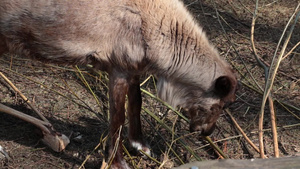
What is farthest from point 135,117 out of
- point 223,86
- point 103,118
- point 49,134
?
point 223,86

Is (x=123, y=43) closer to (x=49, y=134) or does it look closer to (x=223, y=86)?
(x=223, y=86)

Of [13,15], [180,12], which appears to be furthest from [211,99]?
[13,15]

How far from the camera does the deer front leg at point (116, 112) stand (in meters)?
4.02

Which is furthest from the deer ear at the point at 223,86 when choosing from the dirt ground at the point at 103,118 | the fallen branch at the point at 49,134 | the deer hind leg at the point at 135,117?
the fallen branch at the point at 49,134

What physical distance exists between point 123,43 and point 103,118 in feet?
4.30

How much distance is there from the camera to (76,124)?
487cm

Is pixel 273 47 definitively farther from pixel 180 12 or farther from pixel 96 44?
A: pixel 96 44

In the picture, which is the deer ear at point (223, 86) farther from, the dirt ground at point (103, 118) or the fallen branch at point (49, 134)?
the fallen branch at point (49, 134)

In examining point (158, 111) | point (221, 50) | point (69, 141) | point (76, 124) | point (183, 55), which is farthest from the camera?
point (221, 50)

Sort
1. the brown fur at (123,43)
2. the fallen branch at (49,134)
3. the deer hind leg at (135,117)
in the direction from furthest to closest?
1. the deer hind leg at (135,117)
2. the fallen branch at (49,134)
3. the brown fur at (123,43)

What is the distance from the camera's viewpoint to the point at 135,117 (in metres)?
4.59

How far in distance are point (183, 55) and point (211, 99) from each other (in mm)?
498

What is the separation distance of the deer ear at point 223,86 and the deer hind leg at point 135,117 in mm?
808

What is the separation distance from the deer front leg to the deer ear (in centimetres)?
81
